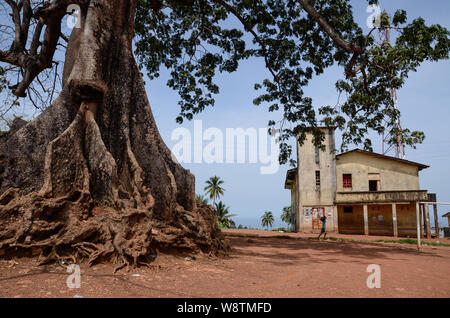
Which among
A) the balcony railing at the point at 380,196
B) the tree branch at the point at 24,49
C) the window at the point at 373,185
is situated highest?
the tree branch at the point at 24,49

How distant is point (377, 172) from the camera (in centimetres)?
3141

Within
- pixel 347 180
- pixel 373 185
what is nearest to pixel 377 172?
pixel 373 185

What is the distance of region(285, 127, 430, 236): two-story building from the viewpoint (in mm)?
30453

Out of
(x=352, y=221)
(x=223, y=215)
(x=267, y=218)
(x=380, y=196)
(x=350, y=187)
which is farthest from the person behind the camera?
(x=267, y=218)

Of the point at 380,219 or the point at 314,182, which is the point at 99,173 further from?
the point at 380,219

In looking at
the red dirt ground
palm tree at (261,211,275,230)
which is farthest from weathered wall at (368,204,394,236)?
palm tree at (261,211,275,230)

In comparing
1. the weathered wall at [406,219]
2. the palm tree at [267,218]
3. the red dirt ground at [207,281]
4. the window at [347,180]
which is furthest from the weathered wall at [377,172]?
the palm tree at [267,218]

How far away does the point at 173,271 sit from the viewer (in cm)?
551

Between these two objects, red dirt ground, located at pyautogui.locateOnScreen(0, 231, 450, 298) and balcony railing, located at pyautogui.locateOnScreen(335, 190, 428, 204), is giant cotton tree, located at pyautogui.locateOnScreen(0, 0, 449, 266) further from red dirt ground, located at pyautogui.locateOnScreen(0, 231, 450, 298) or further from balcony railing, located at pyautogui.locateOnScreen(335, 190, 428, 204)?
balcony railing, located at pyautogui.locateOnScreen(335, 190, 428, 204)

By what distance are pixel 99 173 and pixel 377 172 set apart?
101 feet

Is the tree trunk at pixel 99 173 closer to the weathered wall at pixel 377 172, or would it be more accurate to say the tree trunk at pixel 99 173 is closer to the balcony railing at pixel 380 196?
the balcony railing at pixel 380 196

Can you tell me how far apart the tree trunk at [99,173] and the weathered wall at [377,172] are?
→ 2621 cm

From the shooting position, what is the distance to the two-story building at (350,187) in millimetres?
30453
